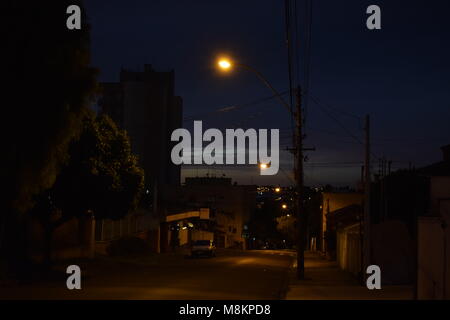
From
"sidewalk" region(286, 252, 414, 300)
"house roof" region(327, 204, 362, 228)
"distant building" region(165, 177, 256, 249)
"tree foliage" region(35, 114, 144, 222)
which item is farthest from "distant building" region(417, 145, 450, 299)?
"distant building" region(165, 177, 256, 249)

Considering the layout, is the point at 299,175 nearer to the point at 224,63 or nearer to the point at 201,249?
the point at 224,63

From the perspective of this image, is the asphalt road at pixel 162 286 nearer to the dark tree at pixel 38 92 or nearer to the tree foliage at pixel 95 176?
the tree foliage at pixel 95 176

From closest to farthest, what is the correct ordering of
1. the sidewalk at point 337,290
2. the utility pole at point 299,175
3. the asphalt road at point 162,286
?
the asphalt road at point 162,286
the sidewalk at point 337,290
the utility pole at point 299,175

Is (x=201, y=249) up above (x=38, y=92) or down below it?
below

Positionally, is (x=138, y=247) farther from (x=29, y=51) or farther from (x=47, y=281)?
(x=29, y=51)

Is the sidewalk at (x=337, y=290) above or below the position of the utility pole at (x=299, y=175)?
below

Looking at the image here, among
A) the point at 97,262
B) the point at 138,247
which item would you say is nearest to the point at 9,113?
the point at 97,262

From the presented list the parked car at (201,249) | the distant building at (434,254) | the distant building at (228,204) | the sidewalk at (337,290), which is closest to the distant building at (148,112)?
the distant building at (228,204)

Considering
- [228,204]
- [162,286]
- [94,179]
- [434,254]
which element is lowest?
[162,286]

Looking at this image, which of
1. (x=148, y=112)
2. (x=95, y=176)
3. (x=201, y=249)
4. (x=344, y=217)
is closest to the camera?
(x=95, y=176)

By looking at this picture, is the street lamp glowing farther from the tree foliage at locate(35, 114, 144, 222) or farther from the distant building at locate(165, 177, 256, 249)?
the distant building at locate(165, 177, 256, 249)

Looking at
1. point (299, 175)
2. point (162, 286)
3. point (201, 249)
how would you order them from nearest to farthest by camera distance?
point (162, 286) < point (299, 175) < point (201, 249)

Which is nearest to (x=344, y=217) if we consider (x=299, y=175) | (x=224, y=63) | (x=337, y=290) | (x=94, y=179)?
(x=299, y=175)
